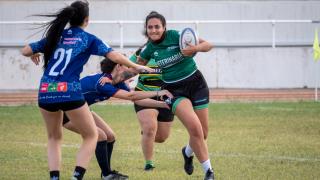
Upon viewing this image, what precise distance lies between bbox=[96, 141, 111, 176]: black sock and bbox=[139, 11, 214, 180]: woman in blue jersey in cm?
99

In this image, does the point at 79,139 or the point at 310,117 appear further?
the point at 310,117

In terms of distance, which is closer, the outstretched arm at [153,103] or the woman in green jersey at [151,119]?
the outstretched arm at [153,103]

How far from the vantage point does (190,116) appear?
31.4 ft

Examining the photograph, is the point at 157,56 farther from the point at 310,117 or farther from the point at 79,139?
the point at 310,117

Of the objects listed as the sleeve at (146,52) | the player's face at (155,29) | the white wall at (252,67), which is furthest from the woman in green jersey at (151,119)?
the white wall at (252,67)

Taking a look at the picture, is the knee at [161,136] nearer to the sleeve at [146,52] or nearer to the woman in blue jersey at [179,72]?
the woman in blue jersey at [179,72]

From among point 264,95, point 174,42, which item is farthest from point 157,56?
point 264,95

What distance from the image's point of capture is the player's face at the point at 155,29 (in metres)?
9.86

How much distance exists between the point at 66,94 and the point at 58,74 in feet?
0.72

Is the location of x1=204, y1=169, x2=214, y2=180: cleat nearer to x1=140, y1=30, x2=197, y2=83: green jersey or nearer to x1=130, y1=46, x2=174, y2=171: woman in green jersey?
x1=140, y1=30, x2=197, y2=83: green jersey

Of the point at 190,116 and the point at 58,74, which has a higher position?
the point at 58,74

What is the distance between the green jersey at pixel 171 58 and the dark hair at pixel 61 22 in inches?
58.9

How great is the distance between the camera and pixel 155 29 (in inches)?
388

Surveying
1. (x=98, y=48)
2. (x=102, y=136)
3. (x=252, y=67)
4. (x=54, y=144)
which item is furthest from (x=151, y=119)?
(x=252, y=67)
